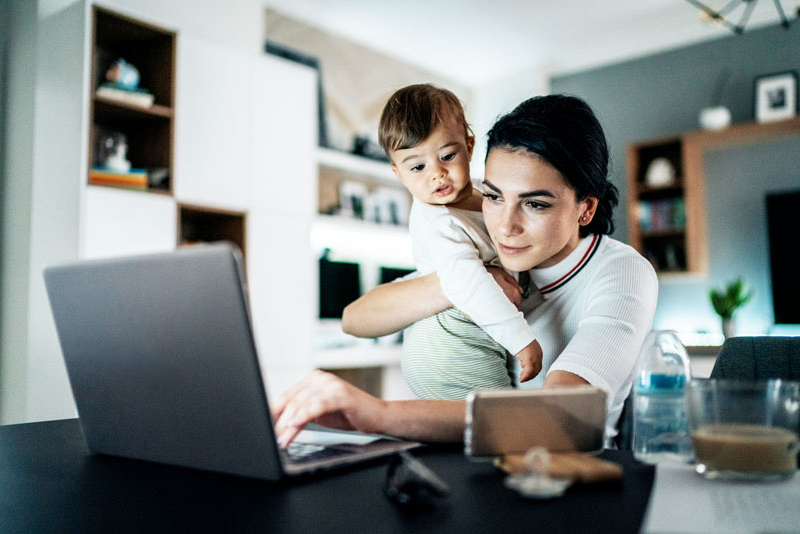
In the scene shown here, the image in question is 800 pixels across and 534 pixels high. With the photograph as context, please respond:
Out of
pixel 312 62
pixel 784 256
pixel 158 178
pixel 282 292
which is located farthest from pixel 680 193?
pixel 158 178

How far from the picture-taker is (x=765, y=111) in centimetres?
437

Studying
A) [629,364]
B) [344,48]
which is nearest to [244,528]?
[629,364]

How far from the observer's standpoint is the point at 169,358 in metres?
0.72

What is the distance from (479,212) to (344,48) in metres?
3.69

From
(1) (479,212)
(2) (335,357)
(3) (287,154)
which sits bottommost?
(2) (335,357)

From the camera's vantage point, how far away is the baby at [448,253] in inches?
50.5

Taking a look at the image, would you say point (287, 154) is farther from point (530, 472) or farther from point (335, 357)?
point (530, 472)

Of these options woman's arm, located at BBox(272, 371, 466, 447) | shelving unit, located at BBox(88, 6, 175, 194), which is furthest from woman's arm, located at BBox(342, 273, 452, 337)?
shelving unit, located at BBox(88, 6, 175, 194)

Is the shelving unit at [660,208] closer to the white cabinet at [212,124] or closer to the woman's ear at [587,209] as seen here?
the white cabinet at [212,124]

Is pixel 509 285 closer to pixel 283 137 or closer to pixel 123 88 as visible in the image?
pixel 123 88

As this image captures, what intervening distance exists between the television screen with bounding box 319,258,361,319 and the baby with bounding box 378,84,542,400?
2.63 m

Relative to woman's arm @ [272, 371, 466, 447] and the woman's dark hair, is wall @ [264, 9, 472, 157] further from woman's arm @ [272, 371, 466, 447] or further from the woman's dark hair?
woman's arm @ [272, 371, 466, 447]

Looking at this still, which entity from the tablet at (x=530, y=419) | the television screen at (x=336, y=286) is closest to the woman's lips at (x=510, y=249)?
the tablet at (x=530, y=419)

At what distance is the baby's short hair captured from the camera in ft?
4.96
